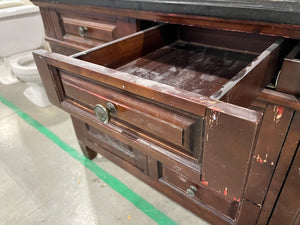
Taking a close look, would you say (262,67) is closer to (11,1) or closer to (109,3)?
(109,3)

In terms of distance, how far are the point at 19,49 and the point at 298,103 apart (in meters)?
2.10

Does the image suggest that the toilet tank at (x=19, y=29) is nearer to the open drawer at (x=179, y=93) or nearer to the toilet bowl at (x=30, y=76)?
the toilet bowl at (x=30, y=76)

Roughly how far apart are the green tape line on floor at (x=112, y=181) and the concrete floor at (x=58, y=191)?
2 cm

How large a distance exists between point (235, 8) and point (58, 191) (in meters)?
1.16

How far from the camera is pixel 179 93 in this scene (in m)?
0.44

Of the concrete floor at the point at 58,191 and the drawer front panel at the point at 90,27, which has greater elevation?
the drawer front panel at the point at 90,27

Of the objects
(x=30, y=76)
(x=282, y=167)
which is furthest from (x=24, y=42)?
(x=282, y=167)

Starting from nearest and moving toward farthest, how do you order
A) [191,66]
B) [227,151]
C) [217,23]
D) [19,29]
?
[227,151]
[217,23]
[191,66]
[19,29]

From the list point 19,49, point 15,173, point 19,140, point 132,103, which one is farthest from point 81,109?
point 19,49

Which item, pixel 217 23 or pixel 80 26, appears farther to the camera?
pixel 80 26

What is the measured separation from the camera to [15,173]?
51.8 inches

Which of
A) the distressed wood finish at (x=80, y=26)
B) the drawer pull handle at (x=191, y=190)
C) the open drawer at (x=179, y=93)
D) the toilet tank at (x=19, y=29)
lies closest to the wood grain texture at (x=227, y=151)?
the open drawer at (x=179, y=93)

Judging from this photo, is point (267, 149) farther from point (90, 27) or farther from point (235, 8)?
point (90, 27)

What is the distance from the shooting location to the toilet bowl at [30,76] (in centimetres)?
165
